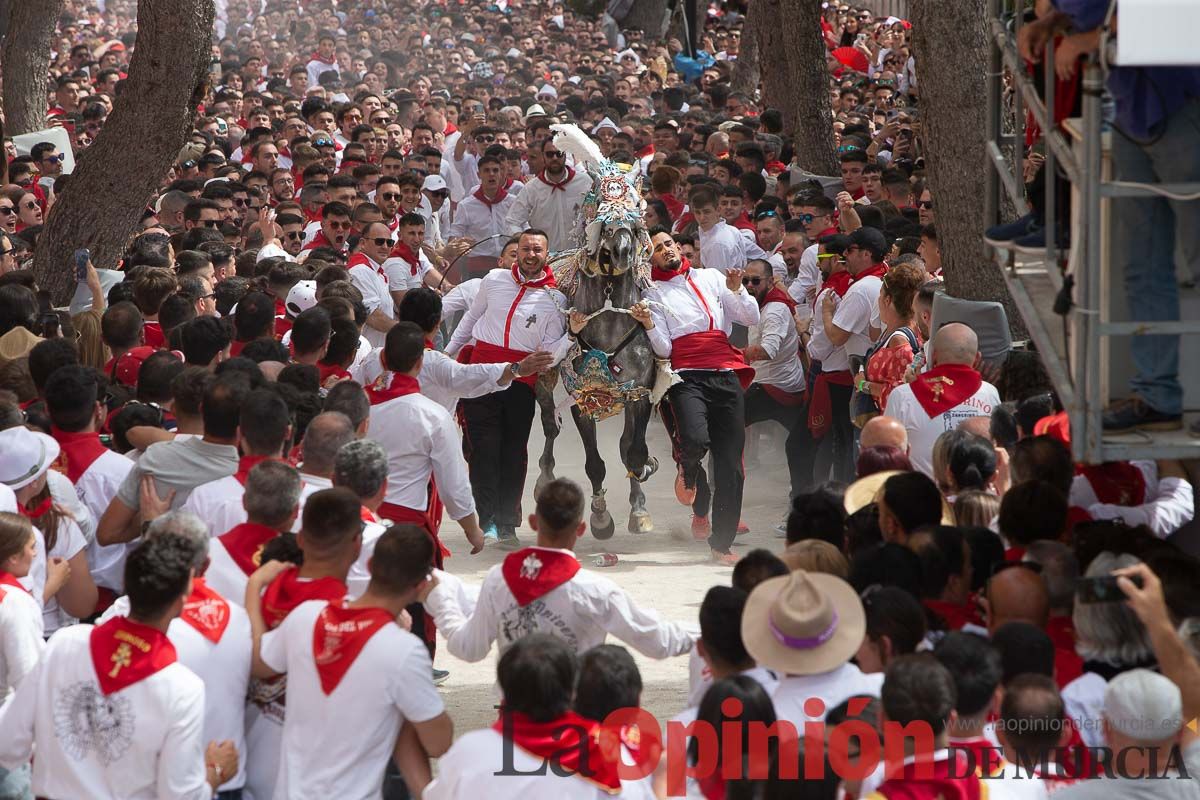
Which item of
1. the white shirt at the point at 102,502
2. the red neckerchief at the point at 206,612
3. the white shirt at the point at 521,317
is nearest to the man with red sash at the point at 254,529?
the red neckerchief at the point at 206,612

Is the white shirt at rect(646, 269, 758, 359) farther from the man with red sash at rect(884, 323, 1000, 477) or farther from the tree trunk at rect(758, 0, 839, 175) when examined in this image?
the tree trunk at rect(758, 0, 839, 175)

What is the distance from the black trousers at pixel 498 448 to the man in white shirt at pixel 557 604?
4765 millimetres

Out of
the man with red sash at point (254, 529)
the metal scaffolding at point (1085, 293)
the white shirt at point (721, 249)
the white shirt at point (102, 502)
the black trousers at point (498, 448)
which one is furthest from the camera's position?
the white shirt at point (721, 249)

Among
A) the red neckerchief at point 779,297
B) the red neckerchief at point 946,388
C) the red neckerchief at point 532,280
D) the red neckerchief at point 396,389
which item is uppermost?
the red neckerchief at point 396,389

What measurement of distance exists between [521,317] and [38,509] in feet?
14.9

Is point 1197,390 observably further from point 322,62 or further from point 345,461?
point 322,62

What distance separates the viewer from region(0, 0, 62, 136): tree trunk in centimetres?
1809

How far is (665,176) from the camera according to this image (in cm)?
1517

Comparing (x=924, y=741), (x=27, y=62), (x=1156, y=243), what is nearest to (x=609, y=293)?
(x=1156, y=243)

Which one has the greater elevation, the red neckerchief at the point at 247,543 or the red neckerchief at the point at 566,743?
the red neckerchief at the point at 247,543

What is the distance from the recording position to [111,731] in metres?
4.58

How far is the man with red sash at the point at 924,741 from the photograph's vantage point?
4.10 meters

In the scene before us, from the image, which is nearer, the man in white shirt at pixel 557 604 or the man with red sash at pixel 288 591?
the man with red sash at pixel 288 591

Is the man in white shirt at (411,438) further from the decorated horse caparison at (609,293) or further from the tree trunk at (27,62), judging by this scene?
the tree trunk at (27,62)
